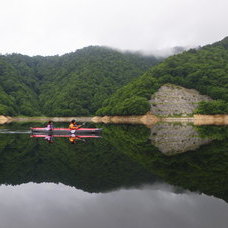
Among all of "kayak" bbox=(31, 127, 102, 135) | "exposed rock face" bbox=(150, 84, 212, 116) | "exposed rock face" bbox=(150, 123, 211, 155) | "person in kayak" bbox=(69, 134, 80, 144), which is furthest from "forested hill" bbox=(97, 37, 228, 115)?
"exposed rock face" bbox=(150, 123, 211, 155)

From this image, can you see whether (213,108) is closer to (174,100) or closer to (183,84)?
(174,100)

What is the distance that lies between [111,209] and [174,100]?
507ft

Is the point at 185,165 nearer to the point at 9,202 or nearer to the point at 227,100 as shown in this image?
the point at 9,202

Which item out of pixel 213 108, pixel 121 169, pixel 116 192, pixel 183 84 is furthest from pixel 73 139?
pixel 183 84

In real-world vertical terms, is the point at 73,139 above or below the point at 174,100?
below

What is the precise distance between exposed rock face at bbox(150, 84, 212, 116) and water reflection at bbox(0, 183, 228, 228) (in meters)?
140

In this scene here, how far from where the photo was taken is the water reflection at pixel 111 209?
1328 centimetres

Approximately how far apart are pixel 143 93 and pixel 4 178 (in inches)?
6224

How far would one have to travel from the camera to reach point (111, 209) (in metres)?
15.0

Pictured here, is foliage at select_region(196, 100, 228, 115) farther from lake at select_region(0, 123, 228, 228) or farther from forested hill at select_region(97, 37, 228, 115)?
lake at select_region(0, 123, 228, 228)

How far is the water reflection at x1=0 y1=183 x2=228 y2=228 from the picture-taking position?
13281 mm

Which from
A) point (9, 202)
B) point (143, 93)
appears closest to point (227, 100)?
point (143, 93)

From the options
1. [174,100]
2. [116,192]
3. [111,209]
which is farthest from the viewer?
[174,100]

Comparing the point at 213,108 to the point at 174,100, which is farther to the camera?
the point at 174,100
